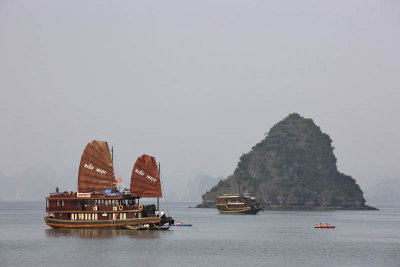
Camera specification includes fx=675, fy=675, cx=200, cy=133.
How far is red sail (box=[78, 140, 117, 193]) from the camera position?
86000 millimetres

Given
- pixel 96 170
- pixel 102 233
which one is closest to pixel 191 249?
pixel 102 233

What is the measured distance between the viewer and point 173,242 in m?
74.4

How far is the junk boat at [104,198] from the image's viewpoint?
8294 centimetres

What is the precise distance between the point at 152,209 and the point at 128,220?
132 inches

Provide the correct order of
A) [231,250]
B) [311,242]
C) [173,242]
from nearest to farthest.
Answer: [231,250], [173,242], [311,242]

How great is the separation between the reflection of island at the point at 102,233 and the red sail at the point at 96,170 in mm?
5324

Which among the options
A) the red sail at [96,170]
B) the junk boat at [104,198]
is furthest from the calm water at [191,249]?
the red sail at [96,170]

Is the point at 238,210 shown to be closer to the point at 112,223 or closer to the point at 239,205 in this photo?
the point at 239,205

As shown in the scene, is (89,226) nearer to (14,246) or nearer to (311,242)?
(14,246)

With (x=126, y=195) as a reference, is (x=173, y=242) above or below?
below

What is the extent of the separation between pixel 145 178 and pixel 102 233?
34.3 ft

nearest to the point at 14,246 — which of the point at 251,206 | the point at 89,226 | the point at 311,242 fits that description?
the point at 89,226

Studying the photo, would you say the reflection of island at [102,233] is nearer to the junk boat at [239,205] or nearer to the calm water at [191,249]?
the calm water at [191,249]

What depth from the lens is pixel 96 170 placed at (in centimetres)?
8619
